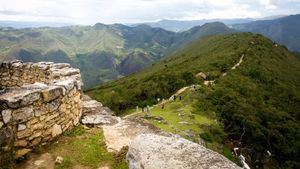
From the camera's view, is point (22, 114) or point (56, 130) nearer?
point (22, 114)

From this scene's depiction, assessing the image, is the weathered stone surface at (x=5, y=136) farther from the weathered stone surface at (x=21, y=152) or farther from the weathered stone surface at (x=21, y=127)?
the weathered stone surface at (x=21, y=152)

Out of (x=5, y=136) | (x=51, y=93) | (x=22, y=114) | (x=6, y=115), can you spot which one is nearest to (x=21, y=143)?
(x=5, y=136)

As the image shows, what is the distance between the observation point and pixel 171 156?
1026cm

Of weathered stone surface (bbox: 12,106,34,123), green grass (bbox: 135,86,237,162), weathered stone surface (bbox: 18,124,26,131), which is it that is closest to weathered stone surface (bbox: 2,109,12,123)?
weathered stone surface (bbox: 12,106,34,123)

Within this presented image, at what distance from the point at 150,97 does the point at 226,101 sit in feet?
61.8

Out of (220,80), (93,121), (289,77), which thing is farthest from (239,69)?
(93,121)

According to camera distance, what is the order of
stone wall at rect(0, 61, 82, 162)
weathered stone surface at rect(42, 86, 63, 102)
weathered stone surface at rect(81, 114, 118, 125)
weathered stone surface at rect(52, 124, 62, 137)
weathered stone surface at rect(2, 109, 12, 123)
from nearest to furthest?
weathered stone surface at rect(2, 109, 12, 123) < stone wall at rect(0, 61, 82, 162) < weathered stone surface at rect(42, 86, 63, 102) < weathered stone surface at rect(52, 124, 62, 137) < weathered stone surface at rect(81, 114, 118, 125)

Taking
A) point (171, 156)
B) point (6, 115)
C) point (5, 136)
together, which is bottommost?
point (171, 156)

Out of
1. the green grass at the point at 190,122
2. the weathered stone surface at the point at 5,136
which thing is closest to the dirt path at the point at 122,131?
the weathered stone surface at the point at 5,136

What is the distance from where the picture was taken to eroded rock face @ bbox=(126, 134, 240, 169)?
32.3 ft

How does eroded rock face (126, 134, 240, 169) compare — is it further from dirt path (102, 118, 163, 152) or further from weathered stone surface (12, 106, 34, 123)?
weathered stone surface (12, 106, 34, 123)

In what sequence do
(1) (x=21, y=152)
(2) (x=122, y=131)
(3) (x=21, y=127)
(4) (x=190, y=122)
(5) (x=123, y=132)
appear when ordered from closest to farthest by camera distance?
1. (3) (x=21, y=127)
2. (1) (x=21, y=152)
3. (5) (x=123, y=132)
4. (2) (x=122, y=131)
5. (4) (x=190, y=122)

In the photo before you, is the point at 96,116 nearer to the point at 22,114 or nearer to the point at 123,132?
the point at 123,132

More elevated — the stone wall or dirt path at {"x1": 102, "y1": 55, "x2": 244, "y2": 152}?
the stone wall
